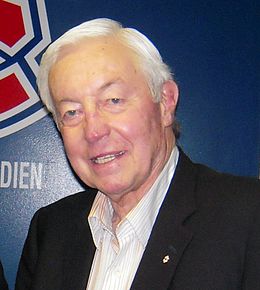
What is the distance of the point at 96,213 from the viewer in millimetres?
1414

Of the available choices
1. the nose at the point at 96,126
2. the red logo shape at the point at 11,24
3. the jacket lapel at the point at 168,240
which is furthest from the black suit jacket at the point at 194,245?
the red logo shape at the point at 11,24

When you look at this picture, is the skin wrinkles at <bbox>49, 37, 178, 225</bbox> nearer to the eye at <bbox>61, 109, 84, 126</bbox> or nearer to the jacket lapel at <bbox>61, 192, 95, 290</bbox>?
the eye at <bbox>61, 109, 84, 126</bbox>

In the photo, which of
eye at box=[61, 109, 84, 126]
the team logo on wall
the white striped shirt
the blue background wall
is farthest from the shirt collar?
the team logo on wall

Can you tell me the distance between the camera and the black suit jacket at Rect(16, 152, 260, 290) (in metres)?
1.10

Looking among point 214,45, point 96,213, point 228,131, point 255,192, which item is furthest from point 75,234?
point 214,45

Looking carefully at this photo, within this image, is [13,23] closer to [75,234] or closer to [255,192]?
[75,234]

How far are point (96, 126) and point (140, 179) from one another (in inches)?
6.2

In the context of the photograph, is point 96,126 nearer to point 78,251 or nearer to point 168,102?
point 168,102

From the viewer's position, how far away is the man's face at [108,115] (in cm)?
119

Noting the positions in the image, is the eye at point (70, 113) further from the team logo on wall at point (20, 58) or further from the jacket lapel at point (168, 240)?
the team logo on wall at point (20, 58)

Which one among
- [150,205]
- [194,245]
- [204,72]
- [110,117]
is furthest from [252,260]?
[204,72]

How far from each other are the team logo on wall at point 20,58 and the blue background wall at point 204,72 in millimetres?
74

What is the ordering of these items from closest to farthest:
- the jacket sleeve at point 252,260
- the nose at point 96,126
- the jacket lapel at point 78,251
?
the jacket sleeve at point 252,260, the nose at point 96,126, the jacket lapel at point 78,251

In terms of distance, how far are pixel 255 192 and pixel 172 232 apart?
19 cm
